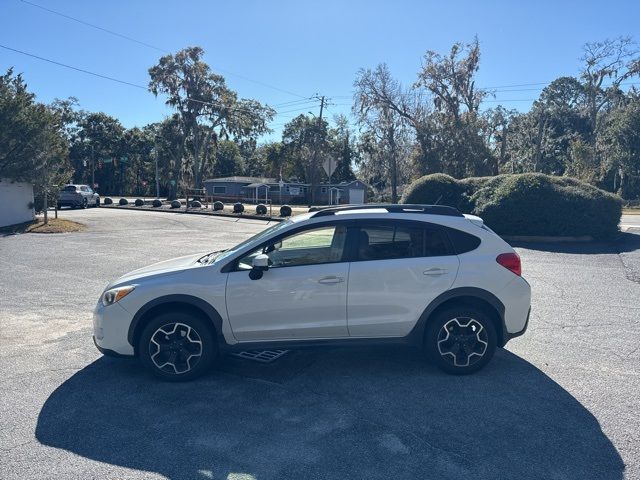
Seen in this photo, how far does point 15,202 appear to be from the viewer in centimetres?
2214

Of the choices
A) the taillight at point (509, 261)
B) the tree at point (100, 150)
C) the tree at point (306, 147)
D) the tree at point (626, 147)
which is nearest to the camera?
the taillight at point (509, 261)

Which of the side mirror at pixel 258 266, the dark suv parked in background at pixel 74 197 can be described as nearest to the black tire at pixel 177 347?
the side mirror at pixel 258 266

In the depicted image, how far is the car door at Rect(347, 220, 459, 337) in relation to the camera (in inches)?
186

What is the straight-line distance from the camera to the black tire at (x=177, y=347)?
4711mm

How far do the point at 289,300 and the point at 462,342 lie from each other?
1.75 metres

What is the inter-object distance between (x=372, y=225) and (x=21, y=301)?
656 cm

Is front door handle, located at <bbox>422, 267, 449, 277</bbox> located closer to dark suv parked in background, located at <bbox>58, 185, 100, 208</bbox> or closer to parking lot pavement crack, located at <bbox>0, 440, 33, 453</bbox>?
parking lot pavement crack, located at <bbox>0, 440, 33, 453</bbox>

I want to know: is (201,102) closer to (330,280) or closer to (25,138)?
(25,138)

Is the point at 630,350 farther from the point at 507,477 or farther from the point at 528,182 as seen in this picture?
the point at 528,182

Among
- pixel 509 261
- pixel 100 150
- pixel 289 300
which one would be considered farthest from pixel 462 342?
pixel 100 150

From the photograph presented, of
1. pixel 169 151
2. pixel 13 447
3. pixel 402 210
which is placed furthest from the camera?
pixel 169 151

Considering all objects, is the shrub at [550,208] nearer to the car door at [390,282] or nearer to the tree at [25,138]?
the car door at [390,282]

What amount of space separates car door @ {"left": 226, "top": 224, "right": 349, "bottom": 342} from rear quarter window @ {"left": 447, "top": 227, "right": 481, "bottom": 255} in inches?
44.0

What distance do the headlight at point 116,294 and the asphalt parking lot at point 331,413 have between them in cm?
78
